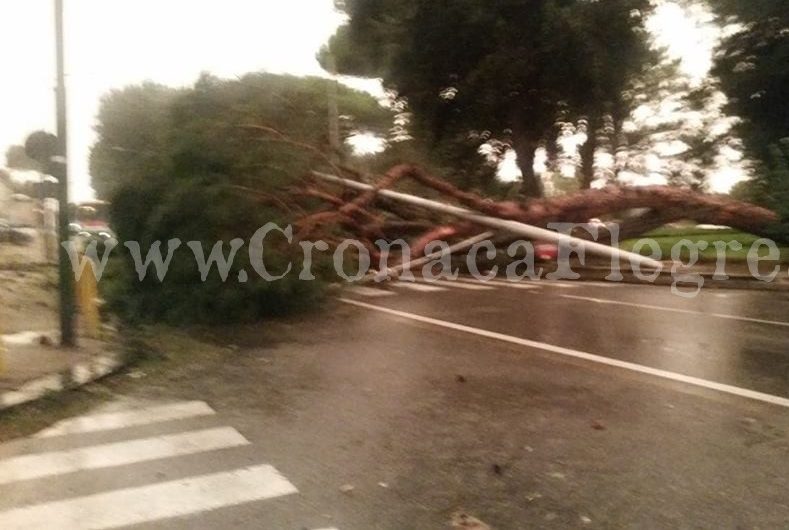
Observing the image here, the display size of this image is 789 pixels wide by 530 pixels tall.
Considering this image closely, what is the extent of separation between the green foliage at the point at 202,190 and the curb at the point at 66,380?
2562 mm

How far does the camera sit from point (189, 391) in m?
7.63

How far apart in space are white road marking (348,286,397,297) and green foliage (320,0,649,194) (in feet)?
29.6

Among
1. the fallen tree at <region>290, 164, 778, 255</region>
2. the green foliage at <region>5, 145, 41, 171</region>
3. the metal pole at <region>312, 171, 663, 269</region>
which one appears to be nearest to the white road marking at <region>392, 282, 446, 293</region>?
the fallen tree at <region>290, 164, 778, 255</region>

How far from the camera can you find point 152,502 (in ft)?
15.8

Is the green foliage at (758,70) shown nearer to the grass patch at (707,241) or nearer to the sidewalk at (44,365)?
the grass patch at (707,241)

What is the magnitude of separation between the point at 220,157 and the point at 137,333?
2796 millimetres

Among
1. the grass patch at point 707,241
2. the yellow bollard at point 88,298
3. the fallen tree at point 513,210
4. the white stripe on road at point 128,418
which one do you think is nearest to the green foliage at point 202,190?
the yellow bollard at point 88,298

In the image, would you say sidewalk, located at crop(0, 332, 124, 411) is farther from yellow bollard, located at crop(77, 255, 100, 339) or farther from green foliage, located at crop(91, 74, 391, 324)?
green foliage, located at crop(91, 74, 391, 324)

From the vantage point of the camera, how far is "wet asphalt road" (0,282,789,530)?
15.7 ft

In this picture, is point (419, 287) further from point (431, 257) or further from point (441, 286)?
point (431, 257)

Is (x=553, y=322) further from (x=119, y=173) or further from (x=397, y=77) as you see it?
(x=397, y=77)

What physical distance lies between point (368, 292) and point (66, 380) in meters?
8.39

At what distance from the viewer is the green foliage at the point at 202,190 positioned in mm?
11375

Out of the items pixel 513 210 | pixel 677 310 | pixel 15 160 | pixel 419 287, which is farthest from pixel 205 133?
pixel 677 310
